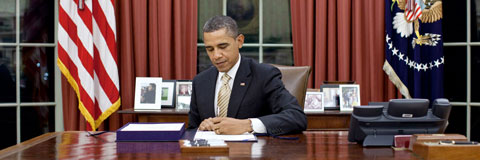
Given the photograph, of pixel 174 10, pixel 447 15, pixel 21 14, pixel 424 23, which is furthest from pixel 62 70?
pixel 447 15

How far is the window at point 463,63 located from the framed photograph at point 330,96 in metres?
1.31

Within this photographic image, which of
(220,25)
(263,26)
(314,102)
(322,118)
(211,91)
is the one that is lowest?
(322,118)

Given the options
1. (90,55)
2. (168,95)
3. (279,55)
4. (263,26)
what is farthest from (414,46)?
(90,55)

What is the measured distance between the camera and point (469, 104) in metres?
4.10

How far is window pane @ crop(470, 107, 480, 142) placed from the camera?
4168mm

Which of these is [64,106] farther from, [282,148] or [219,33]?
[282,148]

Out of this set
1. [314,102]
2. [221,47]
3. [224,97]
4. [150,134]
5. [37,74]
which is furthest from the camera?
[37,74]

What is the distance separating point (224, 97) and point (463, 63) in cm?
276

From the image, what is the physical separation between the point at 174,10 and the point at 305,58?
1207 mm

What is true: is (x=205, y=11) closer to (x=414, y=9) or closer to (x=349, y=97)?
(x=349, y=97)

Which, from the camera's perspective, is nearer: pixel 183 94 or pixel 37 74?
pixel 183 94

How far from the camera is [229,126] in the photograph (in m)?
1.89

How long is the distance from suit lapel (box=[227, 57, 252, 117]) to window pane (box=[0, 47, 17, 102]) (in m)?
2.53

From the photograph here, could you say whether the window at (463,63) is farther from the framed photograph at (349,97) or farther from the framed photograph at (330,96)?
the framed photograph at (330,96)
